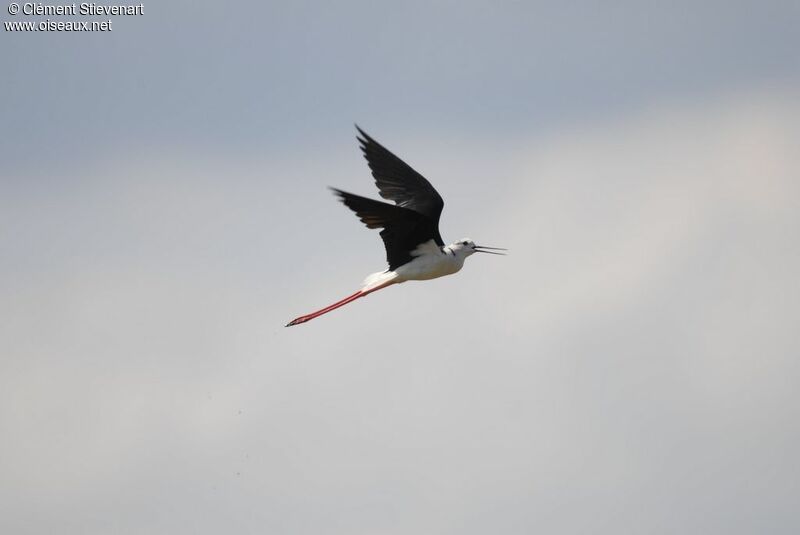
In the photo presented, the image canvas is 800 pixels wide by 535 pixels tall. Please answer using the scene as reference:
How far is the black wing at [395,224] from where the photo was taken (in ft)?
37.6

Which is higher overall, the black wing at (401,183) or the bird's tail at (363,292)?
the black wing at (401,183)

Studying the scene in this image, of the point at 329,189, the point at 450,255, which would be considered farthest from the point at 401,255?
the point at 329,189

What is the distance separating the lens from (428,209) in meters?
12.7

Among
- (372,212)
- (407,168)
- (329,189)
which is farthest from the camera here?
(407,168)

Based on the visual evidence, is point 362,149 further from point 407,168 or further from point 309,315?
point 309,315

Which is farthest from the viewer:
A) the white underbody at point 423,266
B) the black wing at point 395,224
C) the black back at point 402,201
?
the white underbody at point 423,266

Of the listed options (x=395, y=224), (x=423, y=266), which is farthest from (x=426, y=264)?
(x=395, y=224)

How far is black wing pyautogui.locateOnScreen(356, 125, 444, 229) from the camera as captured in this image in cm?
1264

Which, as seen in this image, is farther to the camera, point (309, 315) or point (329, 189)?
point (309, 315)

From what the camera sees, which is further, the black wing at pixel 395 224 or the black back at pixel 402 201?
the black back at pixel 402 201

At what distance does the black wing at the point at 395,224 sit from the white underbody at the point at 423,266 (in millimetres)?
80

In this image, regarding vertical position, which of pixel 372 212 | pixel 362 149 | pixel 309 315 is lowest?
pixel 309 315

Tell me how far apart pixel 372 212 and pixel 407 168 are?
1.13 m

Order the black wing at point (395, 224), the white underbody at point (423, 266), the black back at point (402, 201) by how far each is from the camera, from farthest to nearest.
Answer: the white underbody at point (423, 266)
the black back at point (402, 201)
the black wing at point (395, 224)
